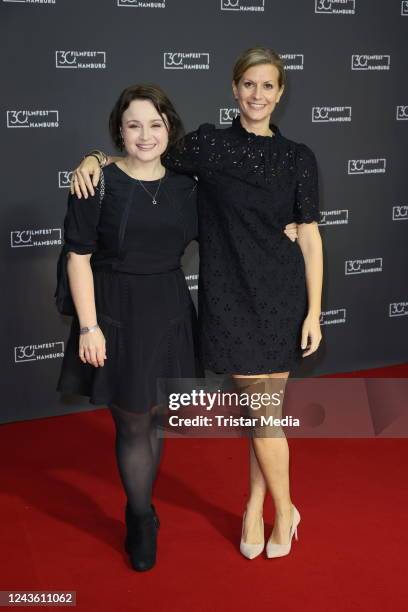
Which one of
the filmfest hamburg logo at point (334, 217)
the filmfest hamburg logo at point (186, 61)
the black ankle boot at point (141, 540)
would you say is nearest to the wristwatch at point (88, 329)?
the black ankle boot at point (141, 540)

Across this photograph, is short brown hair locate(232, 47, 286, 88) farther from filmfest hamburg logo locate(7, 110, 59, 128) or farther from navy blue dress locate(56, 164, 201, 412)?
filmfest hamburg logo locate(7, 110, 59, 128)

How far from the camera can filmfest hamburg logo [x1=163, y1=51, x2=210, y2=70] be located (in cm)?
381

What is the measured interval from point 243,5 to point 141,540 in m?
2.57

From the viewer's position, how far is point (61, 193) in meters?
3.71

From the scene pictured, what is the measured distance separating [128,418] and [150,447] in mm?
139

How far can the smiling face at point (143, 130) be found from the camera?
2236 millimetres

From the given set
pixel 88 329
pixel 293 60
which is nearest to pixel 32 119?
pixel 293 60

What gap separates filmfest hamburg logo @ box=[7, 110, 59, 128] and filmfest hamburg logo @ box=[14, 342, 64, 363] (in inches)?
38.4

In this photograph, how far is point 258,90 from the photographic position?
2.25m

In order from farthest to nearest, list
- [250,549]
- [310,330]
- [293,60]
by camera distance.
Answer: [293,60]
[250,549]
[310,330]

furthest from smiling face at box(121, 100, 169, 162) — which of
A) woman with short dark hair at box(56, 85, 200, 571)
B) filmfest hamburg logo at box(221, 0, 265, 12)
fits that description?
filmfest hamburg logo at box(221, 0, 265, 12)

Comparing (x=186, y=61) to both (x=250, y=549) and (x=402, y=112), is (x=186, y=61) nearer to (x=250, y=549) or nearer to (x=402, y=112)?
(x=402, y=112)

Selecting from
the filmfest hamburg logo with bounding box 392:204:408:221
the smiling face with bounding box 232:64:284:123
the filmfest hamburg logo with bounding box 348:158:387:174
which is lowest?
the filmfest hamburg logo with bounding box 392:204:408:221

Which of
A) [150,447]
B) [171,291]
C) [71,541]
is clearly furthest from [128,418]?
[71,541]
